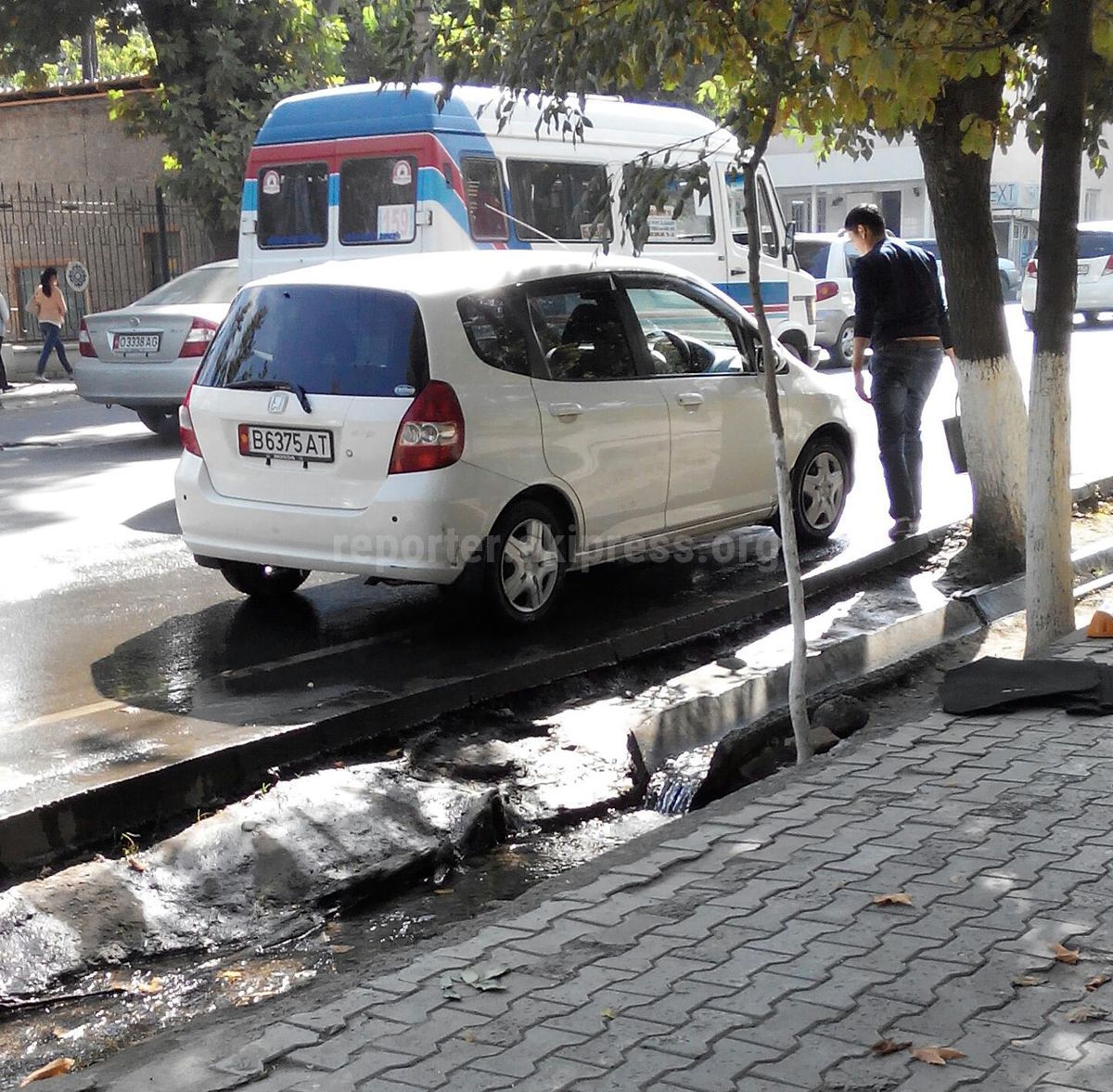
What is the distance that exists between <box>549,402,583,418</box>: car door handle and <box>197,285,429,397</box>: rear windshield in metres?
0.72

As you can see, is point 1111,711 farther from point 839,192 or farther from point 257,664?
point 839,192

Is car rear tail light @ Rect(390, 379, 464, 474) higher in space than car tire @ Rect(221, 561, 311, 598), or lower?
higher

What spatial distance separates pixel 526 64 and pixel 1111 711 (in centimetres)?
376

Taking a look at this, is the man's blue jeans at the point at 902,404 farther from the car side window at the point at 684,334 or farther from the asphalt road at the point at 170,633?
the car side window at the point at 684,334

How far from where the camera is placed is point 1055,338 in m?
6.75

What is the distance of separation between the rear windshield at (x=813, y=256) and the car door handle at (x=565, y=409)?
15.8 m

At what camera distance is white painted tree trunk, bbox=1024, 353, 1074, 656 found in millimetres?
6734

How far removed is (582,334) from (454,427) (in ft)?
3.63

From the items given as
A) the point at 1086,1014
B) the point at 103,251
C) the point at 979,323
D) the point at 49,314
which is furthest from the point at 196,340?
the point at 103,251

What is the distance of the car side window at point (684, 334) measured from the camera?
8016 mm

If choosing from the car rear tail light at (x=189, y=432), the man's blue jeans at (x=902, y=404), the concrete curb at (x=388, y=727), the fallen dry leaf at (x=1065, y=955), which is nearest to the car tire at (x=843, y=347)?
the man's blue jeans at (x=902, y=404)

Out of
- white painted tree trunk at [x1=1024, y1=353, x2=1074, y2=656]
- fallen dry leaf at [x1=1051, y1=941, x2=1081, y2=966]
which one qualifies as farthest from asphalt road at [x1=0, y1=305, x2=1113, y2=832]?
fallen dry leaf at [x1=1051, y1=941, x2=1081, y2=966]

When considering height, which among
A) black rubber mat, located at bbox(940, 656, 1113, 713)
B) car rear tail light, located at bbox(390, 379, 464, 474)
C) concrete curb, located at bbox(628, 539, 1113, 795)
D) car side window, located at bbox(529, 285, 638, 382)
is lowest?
concrete curb, located at bbox(628, 539, 1113, 795)

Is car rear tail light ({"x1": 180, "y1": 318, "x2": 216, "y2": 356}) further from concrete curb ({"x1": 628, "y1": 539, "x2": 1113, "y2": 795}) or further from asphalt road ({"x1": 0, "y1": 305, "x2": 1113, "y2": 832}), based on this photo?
concrete curb ({"x1": 628, "y1": 539, "x2": 1113, "y2": 795})
